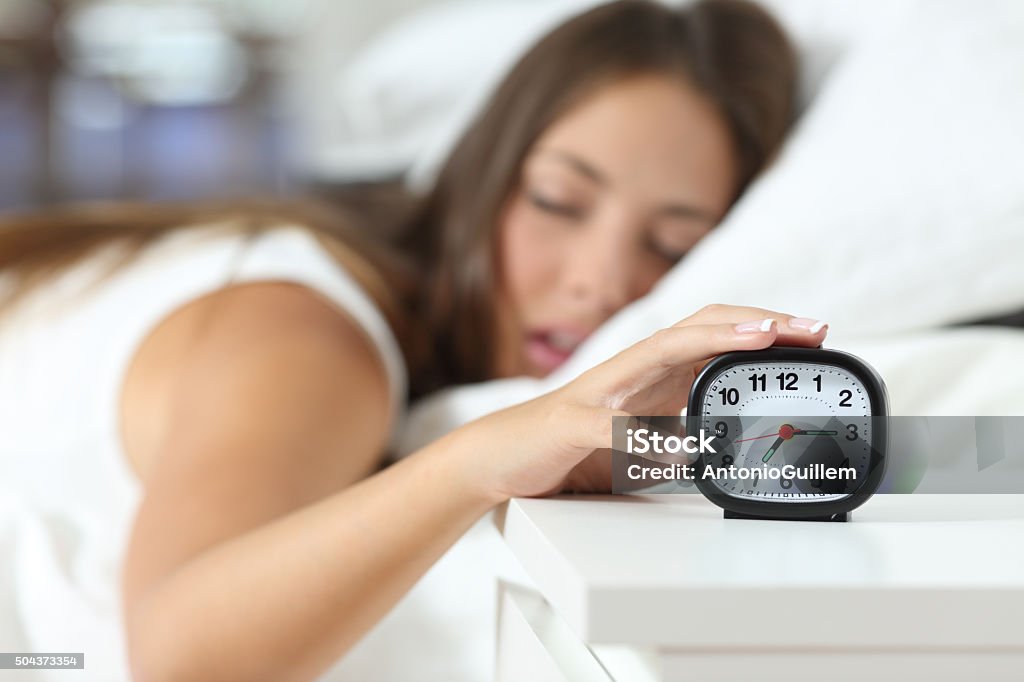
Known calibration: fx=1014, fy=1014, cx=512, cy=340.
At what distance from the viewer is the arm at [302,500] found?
47cm

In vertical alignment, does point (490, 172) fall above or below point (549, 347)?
above

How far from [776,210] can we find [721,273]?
0.09 metres

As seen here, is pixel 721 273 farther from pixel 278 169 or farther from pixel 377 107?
pixel 278 169

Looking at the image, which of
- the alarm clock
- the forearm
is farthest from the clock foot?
the forearm

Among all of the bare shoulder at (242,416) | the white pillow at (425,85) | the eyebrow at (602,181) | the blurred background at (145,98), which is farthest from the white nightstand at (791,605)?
the blurred background at (145,98)

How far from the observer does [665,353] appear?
17.9 inches

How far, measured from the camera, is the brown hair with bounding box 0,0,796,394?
1.13m

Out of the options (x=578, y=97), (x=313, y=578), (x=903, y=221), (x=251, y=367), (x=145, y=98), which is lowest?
(x=313, y=578)

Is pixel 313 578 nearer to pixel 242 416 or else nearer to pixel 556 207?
pixel 242 416

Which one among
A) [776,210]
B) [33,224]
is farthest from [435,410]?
[33,224]

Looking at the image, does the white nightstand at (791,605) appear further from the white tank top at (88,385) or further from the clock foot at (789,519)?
the white tank top at (88,385)

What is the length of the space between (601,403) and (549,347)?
595 mm

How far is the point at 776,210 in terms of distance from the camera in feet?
3.03

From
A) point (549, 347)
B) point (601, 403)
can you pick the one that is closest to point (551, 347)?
point (549, 347)
